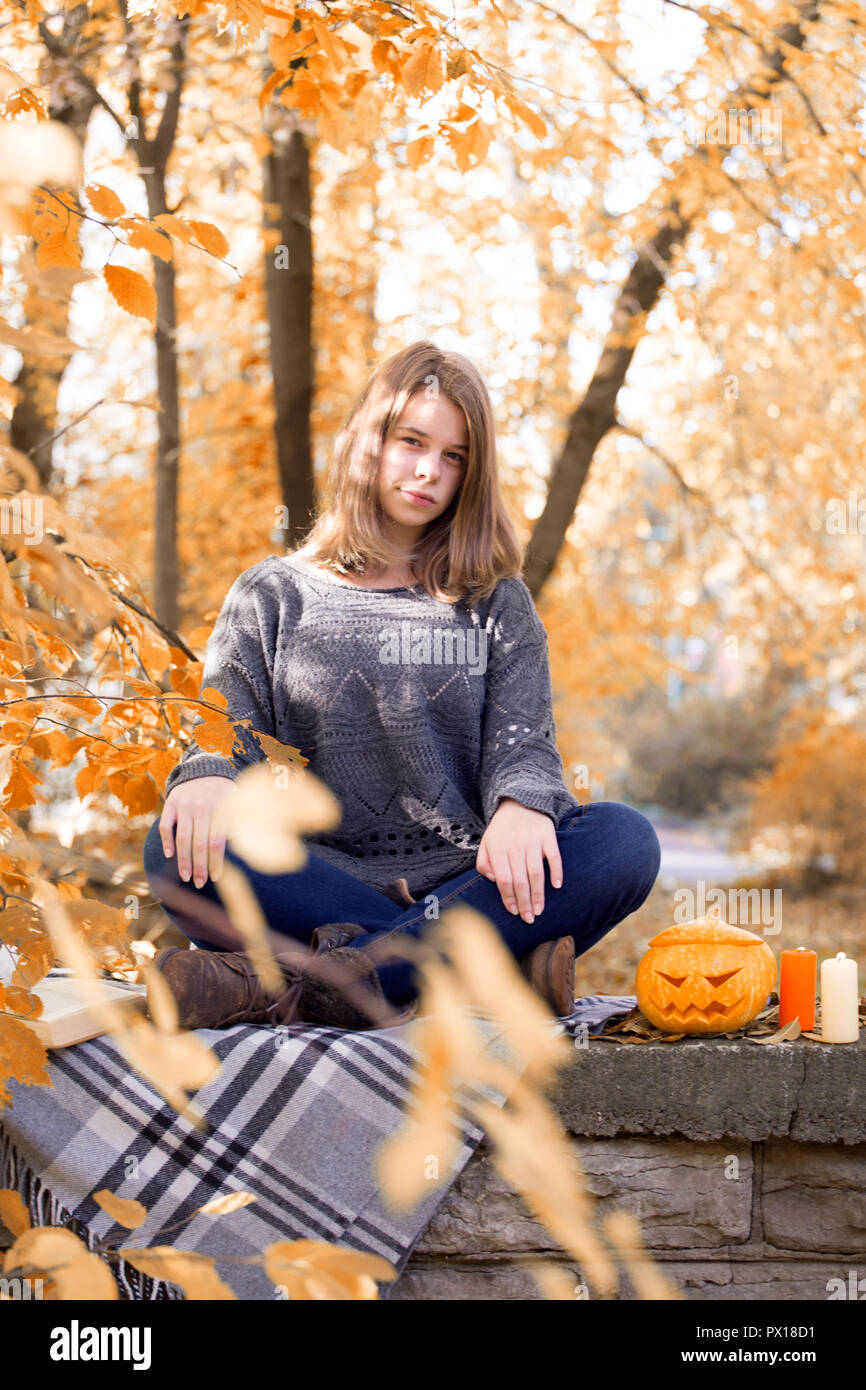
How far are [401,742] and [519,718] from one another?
210 mm

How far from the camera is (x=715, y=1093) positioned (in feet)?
5.60

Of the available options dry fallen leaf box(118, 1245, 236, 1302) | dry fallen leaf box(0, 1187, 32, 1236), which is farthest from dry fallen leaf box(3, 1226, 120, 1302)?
dry fallen leaf box(0, 1187, 32, 1236)

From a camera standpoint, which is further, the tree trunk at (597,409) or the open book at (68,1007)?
the tree trunk at (597,409)

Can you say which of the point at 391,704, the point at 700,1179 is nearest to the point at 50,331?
the point at 391,704

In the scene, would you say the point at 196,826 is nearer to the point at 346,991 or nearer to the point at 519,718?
the point at 346,991

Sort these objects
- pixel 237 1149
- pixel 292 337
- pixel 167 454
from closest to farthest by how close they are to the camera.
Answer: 1. pixel 237 1149
2. pixel 292 337
3. pixel 167 454

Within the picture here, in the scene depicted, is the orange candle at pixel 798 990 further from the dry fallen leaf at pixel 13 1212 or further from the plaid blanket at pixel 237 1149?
the dry fallen leaf at pixel 13 1212

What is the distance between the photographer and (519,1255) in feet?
5.52

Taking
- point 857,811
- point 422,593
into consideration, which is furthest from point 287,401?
point 857,811

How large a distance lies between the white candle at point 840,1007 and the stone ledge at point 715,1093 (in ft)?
0.17

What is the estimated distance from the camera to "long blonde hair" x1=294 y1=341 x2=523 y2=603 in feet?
7.34

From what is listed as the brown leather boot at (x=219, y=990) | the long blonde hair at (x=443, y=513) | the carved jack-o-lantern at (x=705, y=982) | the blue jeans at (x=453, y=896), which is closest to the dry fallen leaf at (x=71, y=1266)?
the brown leather boot at (x=219, y=990)

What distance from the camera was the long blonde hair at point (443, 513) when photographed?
7.34 ft

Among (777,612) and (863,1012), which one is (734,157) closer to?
(777,612)
